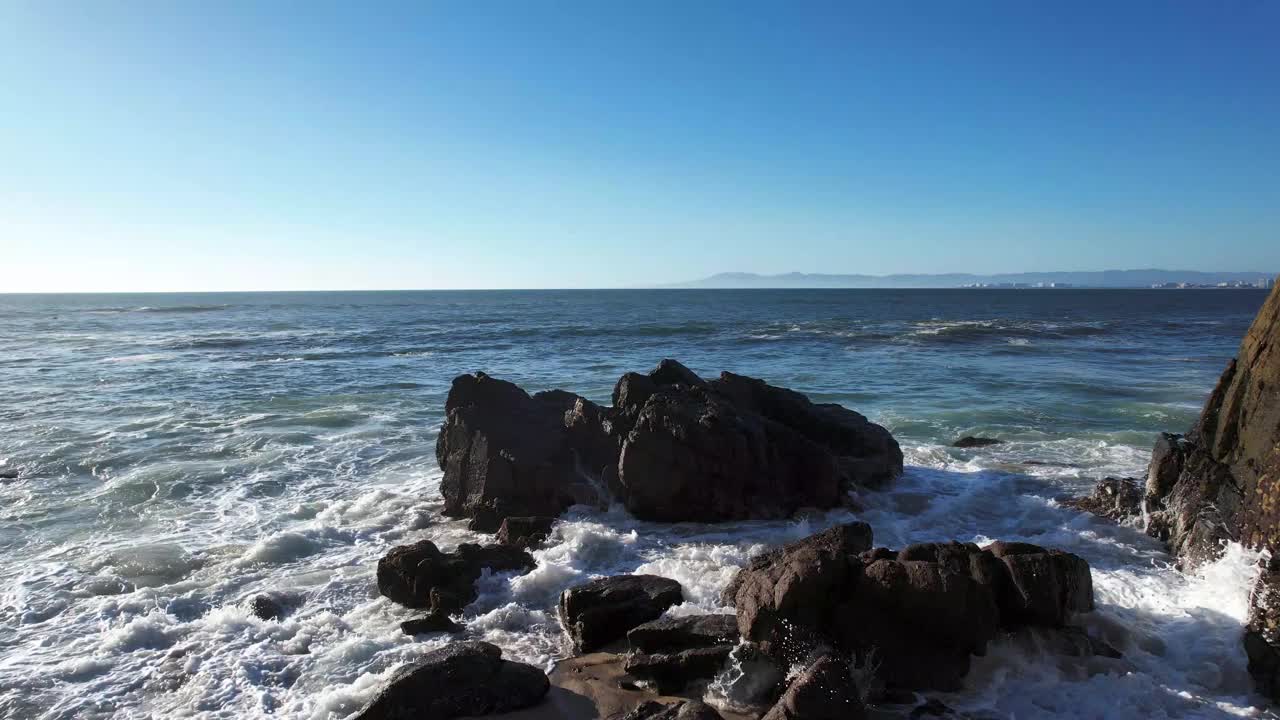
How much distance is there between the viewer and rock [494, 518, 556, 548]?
1077cm

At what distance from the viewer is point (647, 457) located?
1181 cm

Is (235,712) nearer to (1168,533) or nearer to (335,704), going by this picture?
(335,704)

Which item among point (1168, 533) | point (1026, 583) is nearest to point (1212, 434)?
point (1168, 533)

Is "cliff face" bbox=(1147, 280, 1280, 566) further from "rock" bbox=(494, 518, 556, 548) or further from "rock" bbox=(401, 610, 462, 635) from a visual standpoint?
"rock" bbox=(401, 610, 462, 635)

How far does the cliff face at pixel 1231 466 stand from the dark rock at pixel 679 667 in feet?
19.5

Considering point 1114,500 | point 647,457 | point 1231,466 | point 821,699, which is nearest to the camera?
point 821,699

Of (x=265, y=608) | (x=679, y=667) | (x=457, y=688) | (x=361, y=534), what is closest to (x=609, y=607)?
(x=679, y=667)

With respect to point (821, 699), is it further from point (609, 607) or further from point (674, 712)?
point (609, 607)

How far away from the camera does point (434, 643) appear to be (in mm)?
7820

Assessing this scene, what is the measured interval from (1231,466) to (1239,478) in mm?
414

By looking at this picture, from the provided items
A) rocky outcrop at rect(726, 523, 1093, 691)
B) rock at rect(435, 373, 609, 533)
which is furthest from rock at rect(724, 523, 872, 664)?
rock at rect(435, 373, 609, 533)

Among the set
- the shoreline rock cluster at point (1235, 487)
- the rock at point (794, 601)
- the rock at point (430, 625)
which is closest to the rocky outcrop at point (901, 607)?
the rock at point (794, 601)

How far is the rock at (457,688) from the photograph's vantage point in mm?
6398

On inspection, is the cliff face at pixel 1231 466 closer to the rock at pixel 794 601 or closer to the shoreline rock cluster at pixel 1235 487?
the shoreline rock cluster at pixel 1235 487
